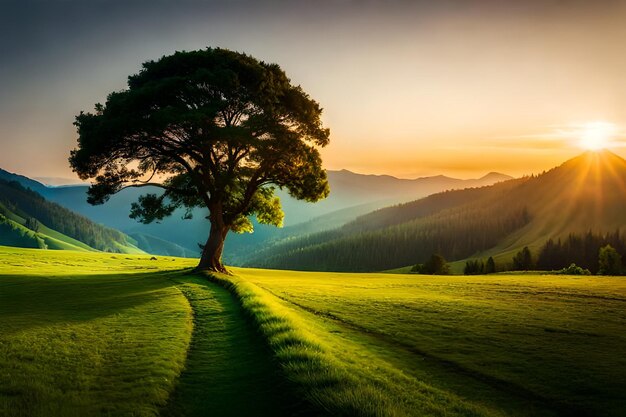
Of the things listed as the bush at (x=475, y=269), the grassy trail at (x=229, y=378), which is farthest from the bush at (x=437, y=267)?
the grassy trail at (x=229, y=378)

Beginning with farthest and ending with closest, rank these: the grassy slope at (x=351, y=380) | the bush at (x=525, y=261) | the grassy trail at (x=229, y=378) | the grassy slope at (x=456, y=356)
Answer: the bush at (x=525, y=261) < the grassy slope at (x=456, y=356) < the grassy trail at (x=229, y=378) < the grassy slope at (x=351, y=380)

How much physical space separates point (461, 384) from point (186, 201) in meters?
39.5

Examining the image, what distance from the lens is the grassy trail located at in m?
8.39

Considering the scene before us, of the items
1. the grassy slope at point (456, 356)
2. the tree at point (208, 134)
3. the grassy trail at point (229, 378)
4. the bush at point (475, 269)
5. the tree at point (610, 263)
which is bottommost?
the grassy trail at point (229, 378)

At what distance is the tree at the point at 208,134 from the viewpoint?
3484 cm

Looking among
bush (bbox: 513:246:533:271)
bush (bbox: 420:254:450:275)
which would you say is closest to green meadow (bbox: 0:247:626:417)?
bush (bbox: 420:254:450:275)

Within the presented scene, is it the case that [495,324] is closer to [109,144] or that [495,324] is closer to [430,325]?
[430,325]

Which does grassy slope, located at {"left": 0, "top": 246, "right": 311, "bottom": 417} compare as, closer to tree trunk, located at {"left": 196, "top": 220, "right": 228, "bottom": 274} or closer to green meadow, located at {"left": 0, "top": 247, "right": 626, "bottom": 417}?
green meadow, located at {"left": 0, "top": 247, "right": 626, "bottom": 417}

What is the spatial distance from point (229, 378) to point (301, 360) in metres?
1.91

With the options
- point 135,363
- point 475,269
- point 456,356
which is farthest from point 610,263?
point 135,363

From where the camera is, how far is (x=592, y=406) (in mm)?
8750

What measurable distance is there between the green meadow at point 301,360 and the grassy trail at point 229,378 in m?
0.05

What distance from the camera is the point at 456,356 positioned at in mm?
12625

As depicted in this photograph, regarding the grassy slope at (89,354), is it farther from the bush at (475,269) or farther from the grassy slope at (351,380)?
the bush at (475,269)
